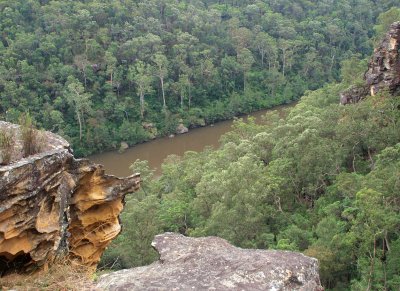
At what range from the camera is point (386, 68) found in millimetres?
22125

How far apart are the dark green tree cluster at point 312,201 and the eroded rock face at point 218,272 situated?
718 cm

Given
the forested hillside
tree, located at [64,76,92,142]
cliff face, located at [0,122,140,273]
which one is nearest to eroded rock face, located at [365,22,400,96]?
the forested hillside

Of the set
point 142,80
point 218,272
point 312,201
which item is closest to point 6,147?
point 218,272

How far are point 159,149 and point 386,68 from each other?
58.3 feet

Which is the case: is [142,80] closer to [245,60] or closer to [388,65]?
[245,60]

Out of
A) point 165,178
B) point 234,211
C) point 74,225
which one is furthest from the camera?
point 165,178

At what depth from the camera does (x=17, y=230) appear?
589 centimetres

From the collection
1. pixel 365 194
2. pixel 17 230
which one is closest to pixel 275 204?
pixel 365 194

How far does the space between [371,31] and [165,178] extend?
40828 millimetres

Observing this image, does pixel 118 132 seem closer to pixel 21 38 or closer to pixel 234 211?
pixel 21 38

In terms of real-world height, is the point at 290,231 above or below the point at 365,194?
below

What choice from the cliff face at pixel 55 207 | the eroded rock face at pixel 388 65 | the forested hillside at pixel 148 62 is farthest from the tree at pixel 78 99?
the cliff face at pixel 55 207

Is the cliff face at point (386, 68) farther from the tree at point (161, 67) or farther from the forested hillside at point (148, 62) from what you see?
the tree at point (161, 67)

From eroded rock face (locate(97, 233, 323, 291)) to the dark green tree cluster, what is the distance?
7182 millimetres
